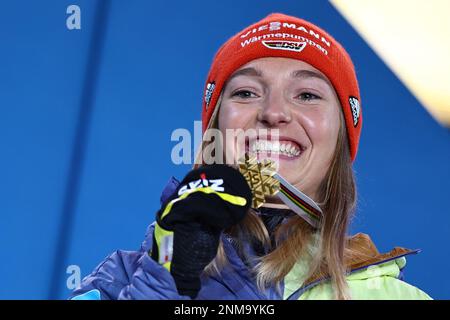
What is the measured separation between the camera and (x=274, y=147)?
3.71ft

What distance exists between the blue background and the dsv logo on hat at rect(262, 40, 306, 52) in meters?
0.66

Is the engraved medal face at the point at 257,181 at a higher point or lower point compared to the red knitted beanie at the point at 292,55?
lower

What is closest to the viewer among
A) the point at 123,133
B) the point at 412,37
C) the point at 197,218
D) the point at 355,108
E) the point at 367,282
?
the point at 197,218

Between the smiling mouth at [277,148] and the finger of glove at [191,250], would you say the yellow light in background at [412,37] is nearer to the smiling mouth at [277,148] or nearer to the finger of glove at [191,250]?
the smiling mouth at [277,148]

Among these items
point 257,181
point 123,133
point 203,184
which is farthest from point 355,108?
point 123,133

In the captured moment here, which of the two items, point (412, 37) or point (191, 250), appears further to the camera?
point (412, 37)

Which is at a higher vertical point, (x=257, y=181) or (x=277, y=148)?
(x=277, y=148)

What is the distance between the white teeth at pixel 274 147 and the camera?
1125mm

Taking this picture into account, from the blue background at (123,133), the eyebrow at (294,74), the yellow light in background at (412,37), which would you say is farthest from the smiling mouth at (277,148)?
the yellow light in background at (412,37)

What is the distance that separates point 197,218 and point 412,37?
1452 mm

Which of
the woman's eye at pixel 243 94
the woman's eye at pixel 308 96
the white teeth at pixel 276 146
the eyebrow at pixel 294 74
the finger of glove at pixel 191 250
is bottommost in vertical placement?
the finger of glove at pixel 191 250

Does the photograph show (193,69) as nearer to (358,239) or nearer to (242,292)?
(358,239)

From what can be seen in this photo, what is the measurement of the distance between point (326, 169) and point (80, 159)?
2.93 ft

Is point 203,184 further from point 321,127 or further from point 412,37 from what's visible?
point 412,37
